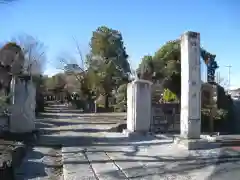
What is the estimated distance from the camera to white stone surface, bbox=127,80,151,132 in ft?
43.9

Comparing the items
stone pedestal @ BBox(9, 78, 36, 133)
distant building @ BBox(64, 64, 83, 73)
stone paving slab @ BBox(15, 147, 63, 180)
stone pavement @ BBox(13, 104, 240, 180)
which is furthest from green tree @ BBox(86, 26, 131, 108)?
stone paving slab @ BBox(15, 147, 63, 180)

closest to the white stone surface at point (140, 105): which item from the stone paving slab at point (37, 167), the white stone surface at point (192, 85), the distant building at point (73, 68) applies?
the white stone surface at point (192, 85)

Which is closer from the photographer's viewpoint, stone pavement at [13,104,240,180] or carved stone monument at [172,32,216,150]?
stone pavement at [13,104,240,180]

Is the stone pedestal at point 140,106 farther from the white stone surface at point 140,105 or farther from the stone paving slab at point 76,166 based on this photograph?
the stone paving slab at point 76,166

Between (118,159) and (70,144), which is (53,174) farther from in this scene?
(70,144)

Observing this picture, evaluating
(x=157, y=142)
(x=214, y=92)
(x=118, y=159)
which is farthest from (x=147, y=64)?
(x=118, y=159)

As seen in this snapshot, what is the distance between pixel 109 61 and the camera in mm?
41000

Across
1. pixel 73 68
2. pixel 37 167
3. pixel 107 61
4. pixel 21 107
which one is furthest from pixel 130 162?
Answer: pixel 73 68

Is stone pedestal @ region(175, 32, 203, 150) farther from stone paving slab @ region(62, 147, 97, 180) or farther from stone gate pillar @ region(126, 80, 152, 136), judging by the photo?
stone gate pillar @ region(126, 80, 152, 136)

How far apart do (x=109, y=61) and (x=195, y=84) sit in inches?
1229

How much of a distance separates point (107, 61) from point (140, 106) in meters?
28.8

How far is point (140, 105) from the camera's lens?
44.3 ft

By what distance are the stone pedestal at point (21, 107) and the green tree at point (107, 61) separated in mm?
26965

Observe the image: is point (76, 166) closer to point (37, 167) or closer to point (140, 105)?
point (37, 167)
